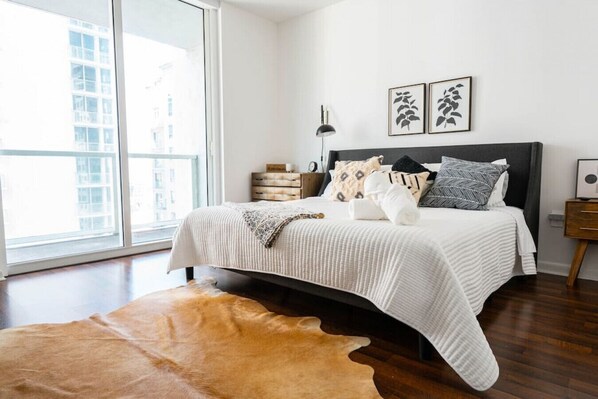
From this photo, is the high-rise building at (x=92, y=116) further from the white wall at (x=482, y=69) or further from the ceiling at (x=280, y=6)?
the white wall at (x=482, y=69)

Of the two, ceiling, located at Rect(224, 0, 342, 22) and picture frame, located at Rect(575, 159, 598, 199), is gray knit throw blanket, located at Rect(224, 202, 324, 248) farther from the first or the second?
ceiling, located at Rect(224, 0, 342, 22)

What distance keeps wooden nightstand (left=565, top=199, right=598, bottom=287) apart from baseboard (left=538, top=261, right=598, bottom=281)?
9.8 inches

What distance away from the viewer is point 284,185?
4.14 meters

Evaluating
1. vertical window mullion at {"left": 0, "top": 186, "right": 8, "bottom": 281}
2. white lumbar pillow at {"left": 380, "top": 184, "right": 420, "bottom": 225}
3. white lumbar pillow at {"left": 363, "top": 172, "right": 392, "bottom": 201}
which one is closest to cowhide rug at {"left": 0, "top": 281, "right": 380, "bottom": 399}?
white lumbar pillow at {"left": 380, "top": 184, "right": 420, "bottom": 225}

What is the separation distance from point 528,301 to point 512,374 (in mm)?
1023

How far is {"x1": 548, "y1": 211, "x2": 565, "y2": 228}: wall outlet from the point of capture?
2.83 metres

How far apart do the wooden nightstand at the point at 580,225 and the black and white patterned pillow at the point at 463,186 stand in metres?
0.53

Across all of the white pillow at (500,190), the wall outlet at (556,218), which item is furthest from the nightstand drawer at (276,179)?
the wall outlet at (556,218)

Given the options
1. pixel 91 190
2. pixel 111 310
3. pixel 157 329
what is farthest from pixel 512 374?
pixel 91 190

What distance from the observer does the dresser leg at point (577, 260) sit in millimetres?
2569

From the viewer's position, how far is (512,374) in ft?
4.77

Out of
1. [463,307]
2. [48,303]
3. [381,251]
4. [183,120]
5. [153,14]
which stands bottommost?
[48,303]

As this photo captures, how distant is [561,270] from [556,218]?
0.43 meters

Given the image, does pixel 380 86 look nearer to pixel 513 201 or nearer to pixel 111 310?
pixel 513 201
